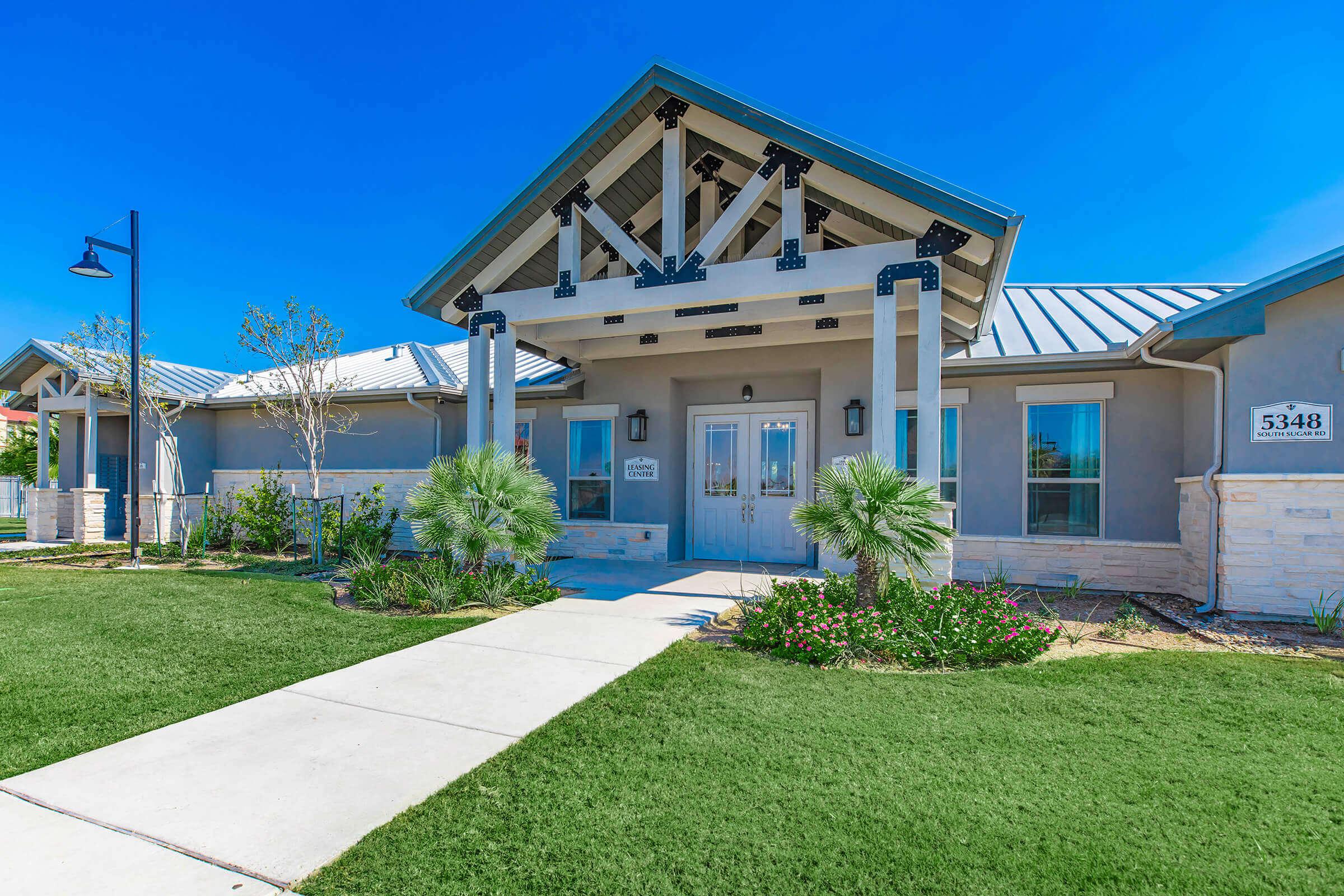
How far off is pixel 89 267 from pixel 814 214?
10.9 meters

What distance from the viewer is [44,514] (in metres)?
14.2

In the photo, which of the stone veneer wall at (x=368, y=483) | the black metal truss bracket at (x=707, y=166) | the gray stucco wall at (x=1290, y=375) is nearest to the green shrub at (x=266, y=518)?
the stone veneer wall at (x=368, y=483)

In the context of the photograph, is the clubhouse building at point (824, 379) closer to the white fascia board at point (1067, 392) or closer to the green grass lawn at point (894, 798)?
the white fascia board at point (1067, 392)

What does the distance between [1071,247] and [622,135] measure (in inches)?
917

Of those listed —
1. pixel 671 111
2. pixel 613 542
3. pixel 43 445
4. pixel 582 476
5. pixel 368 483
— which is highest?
pixel 671 111

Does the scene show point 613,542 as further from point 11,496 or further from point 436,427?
point 11,496

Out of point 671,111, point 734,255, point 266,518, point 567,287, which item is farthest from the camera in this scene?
point 266,518

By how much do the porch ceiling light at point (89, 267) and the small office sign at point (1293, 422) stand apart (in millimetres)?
15380

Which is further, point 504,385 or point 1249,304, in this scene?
point 504,385

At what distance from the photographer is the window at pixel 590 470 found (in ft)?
36.9

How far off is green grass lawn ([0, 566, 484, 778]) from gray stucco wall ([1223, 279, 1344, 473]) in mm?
8009

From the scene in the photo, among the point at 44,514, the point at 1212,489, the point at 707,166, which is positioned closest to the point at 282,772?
the point at 707,166

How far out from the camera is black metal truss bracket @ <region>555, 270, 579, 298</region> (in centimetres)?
799

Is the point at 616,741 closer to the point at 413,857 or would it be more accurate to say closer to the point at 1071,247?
the point at 413,857
